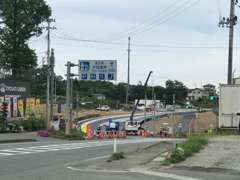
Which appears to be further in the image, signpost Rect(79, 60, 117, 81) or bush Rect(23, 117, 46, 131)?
bush Rect(23, 117, 46, 131)

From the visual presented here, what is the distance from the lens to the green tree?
85.9 meters

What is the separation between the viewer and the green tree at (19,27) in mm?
85938

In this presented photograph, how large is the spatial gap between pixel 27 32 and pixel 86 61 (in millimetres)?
39698

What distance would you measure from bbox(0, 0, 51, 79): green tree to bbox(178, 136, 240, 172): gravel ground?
66.8m

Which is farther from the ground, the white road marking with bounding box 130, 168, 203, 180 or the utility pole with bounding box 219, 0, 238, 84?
the utility pole with bounding box 219, 0, 238, 84

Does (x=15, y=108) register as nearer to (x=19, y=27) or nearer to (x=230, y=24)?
(x=230, y=24)

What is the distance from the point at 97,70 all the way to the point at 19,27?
3979 cm

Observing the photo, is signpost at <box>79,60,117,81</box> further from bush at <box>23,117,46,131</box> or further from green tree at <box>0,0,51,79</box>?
green tree at <box>0,0,51,79</box>

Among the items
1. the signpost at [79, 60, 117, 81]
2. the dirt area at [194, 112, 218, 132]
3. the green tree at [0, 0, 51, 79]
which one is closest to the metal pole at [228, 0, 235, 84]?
the dirt area at [194, 112, 218, 132]

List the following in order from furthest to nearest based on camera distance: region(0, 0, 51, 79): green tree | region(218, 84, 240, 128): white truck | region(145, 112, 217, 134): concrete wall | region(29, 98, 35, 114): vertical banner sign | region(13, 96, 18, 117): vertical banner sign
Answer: region(0, 0, 51, 79): green tree < region(145, 112, 217, 134): concrete wall < region(29, 98, 35, 114): vertical banner sign < region(13, 96, 18, 117): vertical banner sign < region(218, 84, 240, 128): white truck

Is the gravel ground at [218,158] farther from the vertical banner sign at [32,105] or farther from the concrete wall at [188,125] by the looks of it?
the vertical banner sign at [32,105]

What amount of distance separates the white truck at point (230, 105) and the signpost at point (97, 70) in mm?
14983

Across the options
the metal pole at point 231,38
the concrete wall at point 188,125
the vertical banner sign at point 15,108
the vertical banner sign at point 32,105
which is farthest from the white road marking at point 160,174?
the vertical banner sign at point 32,105

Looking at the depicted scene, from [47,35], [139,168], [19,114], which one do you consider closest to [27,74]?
[47,35]
